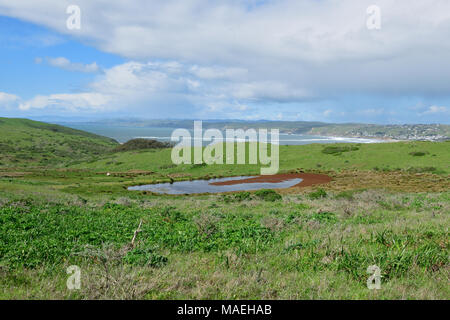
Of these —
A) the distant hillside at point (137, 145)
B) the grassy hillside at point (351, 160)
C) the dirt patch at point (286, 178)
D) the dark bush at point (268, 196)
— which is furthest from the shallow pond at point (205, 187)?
the distant hillside at point (137, 145)

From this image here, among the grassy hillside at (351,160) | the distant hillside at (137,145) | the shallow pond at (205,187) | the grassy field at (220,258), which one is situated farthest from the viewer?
the distant hillside at (137,145)

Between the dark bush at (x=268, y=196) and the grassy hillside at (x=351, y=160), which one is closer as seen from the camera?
the dark bush at (x=268, y=196)

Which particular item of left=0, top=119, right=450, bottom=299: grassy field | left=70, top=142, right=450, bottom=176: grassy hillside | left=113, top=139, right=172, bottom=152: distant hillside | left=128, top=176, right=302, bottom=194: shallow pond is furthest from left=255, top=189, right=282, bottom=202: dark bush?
left=113, top=139, right=172, bottom=152: distant hillside

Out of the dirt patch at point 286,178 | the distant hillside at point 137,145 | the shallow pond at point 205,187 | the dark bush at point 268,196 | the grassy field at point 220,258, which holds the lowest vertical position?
the shallow pond at point 205,187

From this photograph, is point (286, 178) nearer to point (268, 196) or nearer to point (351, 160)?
point (351, 160)

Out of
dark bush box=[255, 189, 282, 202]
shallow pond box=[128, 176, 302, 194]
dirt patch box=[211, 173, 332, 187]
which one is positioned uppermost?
dark bush box=[255, 189, 282, 202]

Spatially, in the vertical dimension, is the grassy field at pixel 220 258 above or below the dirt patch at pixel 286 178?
above

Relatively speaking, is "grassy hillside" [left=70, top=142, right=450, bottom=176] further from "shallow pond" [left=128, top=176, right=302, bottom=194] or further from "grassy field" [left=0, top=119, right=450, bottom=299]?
"grassy field" [left=0, top=119, right=450, bottom=299]

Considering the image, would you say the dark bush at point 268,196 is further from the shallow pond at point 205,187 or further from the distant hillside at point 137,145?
the distant hillside at point 137,145

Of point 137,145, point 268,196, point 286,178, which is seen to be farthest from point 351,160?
point 137,145

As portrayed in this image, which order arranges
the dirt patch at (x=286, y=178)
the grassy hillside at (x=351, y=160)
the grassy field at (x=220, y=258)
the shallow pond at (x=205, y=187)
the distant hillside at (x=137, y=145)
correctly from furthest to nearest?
the distant hillside at (x=137, y=145)
the grassy hillside at (x=351, y=160)
the dirt patch at (x=286, y=178)
the shallow pond at (x=205, y=187)
the grassy field at (x=220, y=258)

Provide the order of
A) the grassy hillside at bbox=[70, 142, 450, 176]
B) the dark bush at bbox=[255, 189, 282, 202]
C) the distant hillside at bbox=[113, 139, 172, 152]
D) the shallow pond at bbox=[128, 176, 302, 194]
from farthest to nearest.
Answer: the distant hillside at bbox=[113, 139, 172, 152] → the grassy hillside at bbox=[70, 142, 450, 176] → the shallow pond at bbox=[128, 176, 302, 194] → the dark bush at bbox=[255, 189, 282, 202]
